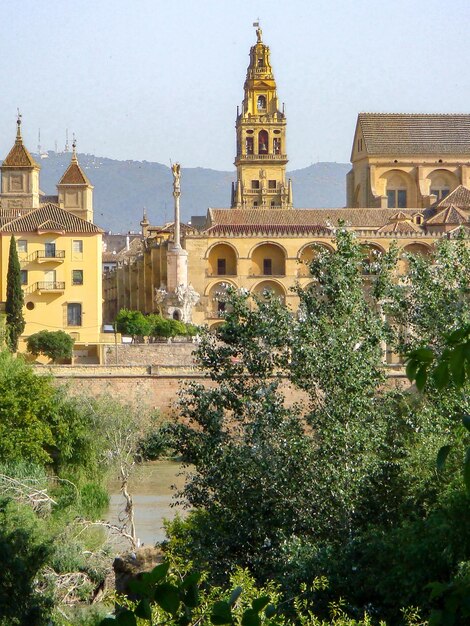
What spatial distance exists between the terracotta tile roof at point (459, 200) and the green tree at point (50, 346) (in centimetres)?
2889

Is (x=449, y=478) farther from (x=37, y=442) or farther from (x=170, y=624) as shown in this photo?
(x=37, y=442)

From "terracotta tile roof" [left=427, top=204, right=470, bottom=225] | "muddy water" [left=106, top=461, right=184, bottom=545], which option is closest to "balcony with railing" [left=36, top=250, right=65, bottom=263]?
"muddy water" [left=106, top=461, right=184, bottom=545]

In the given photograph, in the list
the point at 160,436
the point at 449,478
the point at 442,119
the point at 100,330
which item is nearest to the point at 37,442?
the point at 160,436

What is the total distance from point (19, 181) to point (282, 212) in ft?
44.2

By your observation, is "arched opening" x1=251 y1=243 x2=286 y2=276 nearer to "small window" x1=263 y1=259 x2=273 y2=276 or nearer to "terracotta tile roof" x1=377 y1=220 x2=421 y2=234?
"small window" x1=263 y1=259 x2=273 y2=276

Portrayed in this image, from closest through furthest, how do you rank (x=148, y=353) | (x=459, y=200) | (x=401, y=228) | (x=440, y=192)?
1. (x=148, y=353)
2. (x=401, y=228)
3. (x=459, y=200)
4. (x=440, y=192)

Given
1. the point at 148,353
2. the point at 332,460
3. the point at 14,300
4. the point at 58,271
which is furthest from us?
the point at 58,271

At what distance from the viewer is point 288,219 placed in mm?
72625

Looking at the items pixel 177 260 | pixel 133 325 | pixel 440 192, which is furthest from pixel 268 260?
pixel 440 192

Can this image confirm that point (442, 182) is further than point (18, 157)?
Yes

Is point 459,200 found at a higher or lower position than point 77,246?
higher

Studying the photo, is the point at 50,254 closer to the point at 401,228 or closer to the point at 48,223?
the point at 48,223

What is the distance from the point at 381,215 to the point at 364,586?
58.2 meters

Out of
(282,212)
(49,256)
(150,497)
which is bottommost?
(150,497)
